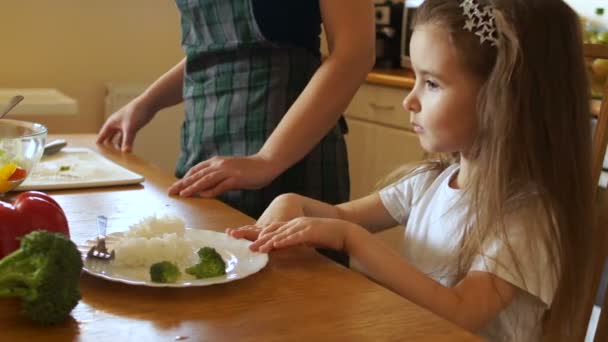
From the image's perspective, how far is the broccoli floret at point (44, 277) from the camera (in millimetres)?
657

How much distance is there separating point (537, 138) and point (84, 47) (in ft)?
6.83

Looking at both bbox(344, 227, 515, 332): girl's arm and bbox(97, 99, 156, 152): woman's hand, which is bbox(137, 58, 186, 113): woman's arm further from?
bbox(344, 227, 515, 332): girl's arm

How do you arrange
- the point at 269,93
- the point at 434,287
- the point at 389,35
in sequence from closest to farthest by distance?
the point at 434,287, the point at 269,93, the point at 389,35

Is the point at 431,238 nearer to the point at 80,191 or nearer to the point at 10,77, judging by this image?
the point at 80,191

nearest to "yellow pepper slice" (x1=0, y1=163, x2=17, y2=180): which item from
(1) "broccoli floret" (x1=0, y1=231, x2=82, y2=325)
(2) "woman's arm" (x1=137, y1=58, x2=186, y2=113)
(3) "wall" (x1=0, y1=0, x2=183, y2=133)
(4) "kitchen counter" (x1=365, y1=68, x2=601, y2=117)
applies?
(1) "broccoli floret" (x1=0, y1=231, x2=82, y2=325)

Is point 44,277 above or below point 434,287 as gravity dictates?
above

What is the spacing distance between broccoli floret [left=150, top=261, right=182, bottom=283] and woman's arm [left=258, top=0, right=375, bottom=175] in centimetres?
43

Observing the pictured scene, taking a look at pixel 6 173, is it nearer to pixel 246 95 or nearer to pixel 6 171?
pixel 6 171

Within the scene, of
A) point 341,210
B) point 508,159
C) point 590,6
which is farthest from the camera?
point 590,6

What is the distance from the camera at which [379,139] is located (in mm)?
3008

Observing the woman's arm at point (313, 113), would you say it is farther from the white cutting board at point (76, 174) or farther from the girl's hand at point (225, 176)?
the white cutting board at point (76, 174)

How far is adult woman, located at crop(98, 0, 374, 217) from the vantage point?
121 centimetres

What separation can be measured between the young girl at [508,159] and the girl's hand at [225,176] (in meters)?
0.09

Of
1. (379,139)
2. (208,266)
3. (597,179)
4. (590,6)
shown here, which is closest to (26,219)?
(208,266)
